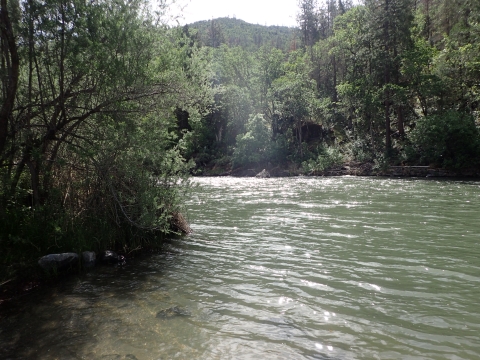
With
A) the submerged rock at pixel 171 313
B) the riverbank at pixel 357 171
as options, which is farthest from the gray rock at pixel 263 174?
the submerged rock at pixel 171 313

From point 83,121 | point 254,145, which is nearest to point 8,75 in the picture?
point 83,121

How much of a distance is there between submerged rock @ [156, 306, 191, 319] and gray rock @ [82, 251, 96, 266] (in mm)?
3141

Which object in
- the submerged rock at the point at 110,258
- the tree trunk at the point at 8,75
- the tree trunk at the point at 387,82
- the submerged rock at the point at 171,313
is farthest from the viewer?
the tree trunk at the point at 387,82

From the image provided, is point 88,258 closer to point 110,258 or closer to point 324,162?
point 110,258

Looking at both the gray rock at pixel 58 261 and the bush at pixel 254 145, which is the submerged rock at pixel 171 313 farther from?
the bush at pixel 254 145

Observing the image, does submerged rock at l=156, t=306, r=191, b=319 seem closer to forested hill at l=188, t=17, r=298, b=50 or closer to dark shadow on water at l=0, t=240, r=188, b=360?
dark shadow on water at l=0, t=240, r=188, b=360

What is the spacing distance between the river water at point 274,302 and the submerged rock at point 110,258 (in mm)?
340

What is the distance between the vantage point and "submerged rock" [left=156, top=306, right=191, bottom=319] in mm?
5543

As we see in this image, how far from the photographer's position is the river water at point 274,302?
455cm

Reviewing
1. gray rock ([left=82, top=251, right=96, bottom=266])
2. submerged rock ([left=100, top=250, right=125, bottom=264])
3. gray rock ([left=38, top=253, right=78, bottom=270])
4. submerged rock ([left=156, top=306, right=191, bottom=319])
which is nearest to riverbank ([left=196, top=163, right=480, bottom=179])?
submerged rock ([left=100, top=250, right=125, bottom=264])

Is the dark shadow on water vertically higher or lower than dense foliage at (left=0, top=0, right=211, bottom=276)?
lower

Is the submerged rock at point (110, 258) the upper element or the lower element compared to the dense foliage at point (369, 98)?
lower

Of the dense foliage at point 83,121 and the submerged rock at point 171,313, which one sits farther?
the dense foliage at point 83,121

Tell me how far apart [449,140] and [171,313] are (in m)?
33.6
